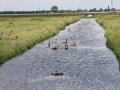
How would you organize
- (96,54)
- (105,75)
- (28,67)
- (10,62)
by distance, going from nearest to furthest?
(105,75) < (28,67) < (10,62) < (96,54)

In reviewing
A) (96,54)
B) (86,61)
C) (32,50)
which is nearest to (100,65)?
(86,61)

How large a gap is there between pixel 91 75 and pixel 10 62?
31.5 ft

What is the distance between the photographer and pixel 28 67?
2883 centimetres

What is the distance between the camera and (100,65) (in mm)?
29125

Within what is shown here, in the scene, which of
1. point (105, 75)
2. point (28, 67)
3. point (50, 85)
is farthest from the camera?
point (28, 67)

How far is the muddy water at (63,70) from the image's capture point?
73.8ft

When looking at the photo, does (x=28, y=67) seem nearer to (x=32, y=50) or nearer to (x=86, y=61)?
(x=86, y=61)

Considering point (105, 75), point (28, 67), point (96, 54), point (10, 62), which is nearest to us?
point (105, 75)

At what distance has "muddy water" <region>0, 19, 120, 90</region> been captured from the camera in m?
22.5

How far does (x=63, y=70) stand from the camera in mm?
27391

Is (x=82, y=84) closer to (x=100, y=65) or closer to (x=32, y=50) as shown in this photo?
(x=100, y=65)

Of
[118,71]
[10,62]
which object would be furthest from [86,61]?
[10,62]

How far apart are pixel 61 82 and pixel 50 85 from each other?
111cm

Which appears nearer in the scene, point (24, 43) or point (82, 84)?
point (82, 84)
